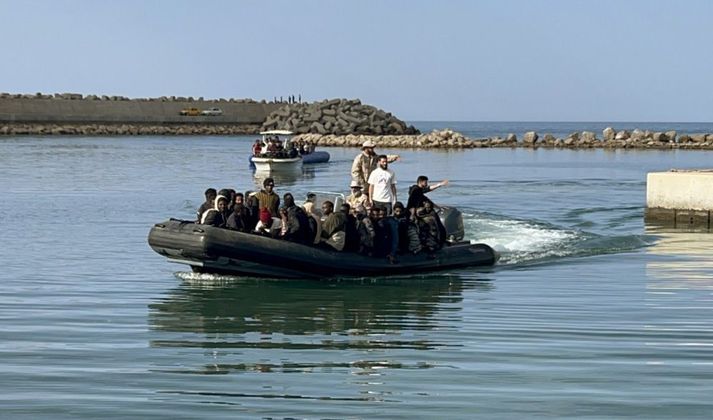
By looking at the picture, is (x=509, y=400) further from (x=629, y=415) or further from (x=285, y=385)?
(x=285, y=385)

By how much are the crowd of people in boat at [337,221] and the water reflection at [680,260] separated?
130 inches

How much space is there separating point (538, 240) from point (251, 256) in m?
8.85

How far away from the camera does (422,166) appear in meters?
63.8

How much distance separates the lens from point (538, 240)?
24438 mm

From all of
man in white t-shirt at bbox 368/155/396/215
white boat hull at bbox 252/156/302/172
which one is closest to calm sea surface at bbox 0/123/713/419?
man in white t-shirt at bbox 368/155/396/215

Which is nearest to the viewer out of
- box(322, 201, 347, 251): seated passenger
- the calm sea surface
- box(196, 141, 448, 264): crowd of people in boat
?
the calm sea surface

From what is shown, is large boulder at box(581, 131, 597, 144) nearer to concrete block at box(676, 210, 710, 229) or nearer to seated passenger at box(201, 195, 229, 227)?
concrete block at box(676, 210, 710, 229)

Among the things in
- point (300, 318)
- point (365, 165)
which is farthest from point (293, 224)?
point (365, 165)

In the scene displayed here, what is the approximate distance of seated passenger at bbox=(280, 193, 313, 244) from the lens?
17.2 m

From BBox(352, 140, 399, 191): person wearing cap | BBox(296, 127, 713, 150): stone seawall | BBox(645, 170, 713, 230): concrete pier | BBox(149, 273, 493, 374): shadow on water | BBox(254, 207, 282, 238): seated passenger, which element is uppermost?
BBox(352, 140, 399, 191): person wearing cap

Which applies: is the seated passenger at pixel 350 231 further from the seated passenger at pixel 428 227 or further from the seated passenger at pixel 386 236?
the seated passenger at pixel 428 227

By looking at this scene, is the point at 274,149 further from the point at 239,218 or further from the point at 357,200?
the point at 239,218

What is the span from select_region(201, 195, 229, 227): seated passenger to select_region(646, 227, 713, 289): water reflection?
5.85m

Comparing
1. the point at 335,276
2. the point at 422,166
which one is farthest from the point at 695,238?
the point at 422,166
